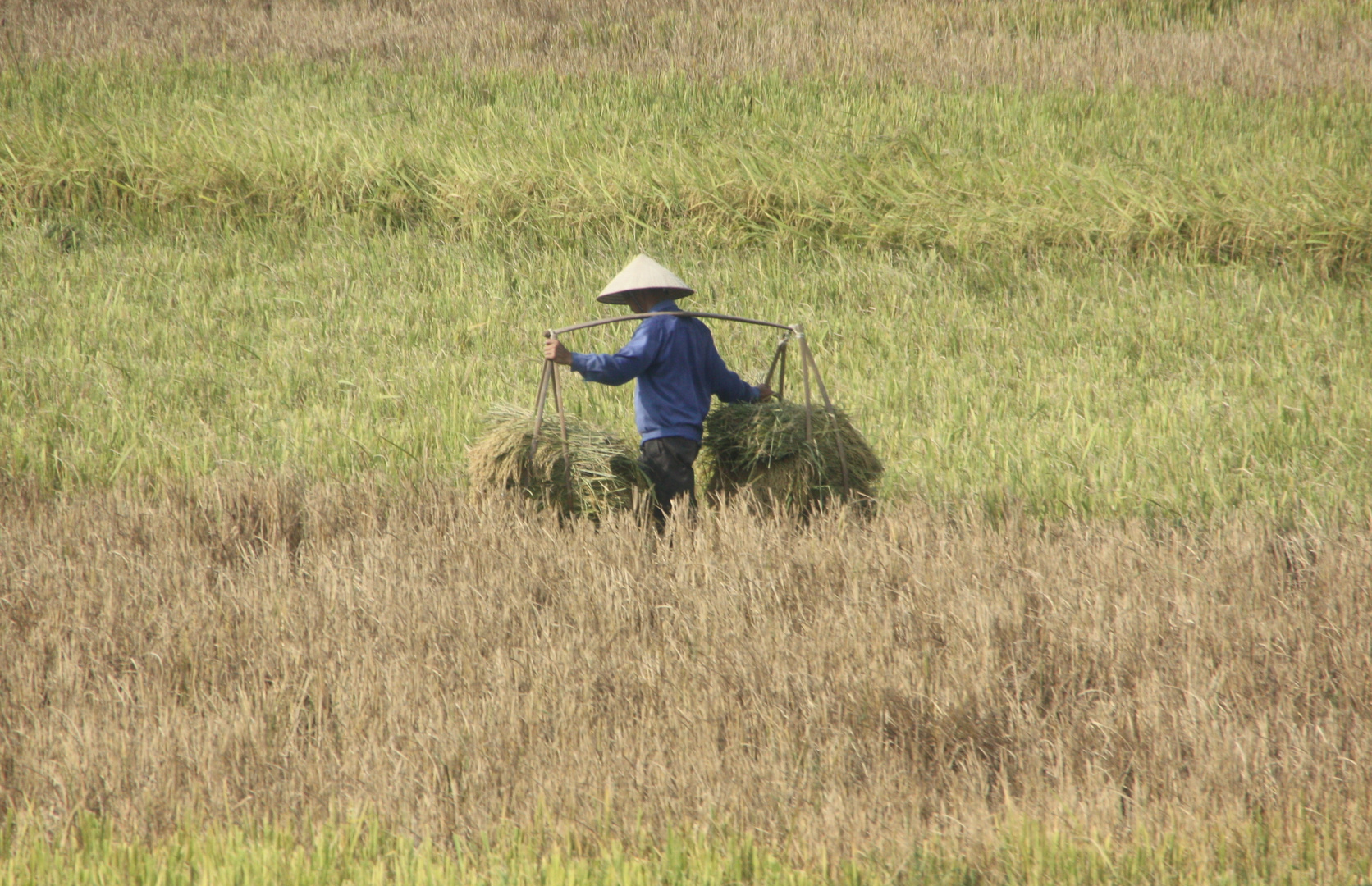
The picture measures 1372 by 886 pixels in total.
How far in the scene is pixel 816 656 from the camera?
302cm

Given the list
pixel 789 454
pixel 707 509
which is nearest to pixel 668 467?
pixel 707 509

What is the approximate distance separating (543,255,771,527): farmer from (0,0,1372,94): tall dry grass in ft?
21.9

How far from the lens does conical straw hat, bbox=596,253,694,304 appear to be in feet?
12.8

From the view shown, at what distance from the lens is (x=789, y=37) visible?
35.2 feet

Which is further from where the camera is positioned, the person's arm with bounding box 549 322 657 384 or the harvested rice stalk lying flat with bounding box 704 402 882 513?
the harvested rice stalk lying flat with bounding box 704 402 882 513

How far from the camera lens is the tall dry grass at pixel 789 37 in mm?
9883

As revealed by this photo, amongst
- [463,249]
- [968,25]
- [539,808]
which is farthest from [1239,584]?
[968,25]

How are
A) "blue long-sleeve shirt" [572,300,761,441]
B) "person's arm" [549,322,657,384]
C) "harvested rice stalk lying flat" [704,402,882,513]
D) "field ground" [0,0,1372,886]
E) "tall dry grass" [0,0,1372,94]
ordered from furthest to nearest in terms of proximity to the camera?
1. "tall dry grass" [0,0,1372,94]
2. "harvested rice stalk lying flat" [704,402,882,513]
3. "blue long-sleeve shirt" [572,300,761,441]
4. "person's arm" [549,322,657,384]
5. "field ground" [0,0,1372,886]

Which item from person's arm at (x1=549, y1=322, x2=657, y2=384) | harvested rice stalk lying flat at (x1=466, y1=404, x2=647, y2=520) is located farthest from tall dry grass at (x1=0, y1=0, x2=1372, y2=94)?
harvested rice stalk lying flat at (x1=466, y1=404, x2=647, y2=520)

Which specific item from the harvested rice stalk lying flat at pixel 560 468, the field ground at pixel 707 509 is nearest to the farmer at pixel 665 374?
the harvested rice stalk lying flat at pixel 560 468

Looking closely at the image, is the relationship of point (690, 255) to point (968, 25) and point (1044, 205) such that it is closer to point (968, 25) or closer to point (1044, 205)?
point (1044, 205)

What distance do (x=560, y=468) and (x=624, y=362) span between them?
469 millimetres

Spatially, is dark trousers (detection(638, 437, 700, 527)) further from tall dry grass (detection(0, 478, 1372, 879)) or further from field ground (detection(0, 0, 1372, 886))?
tall dry grass (detection(0, 478, 1372, 879))

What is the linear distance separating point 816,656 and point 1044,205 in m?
5.55
